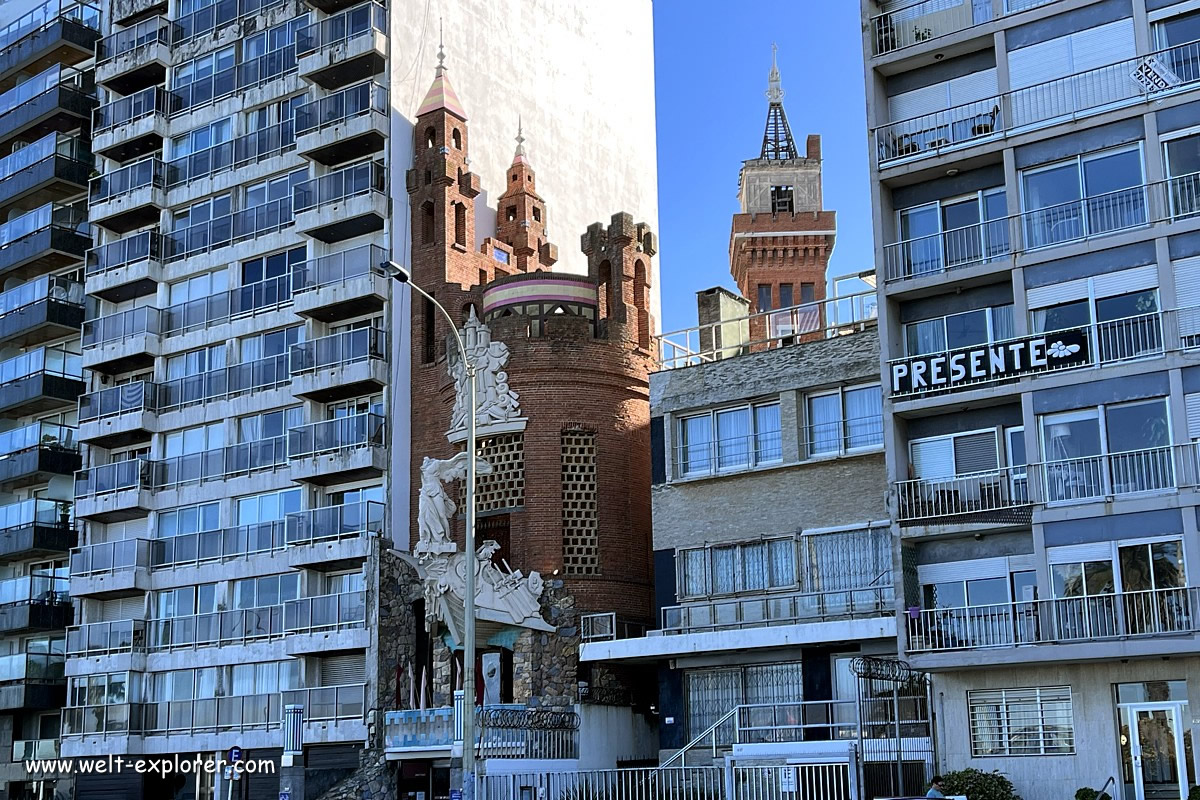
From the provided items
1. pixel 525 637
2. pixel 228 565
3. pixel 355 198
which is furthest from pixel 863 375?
pixel 228 565

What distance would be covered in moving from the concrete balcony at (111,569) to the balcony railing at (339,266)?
38.0 feet

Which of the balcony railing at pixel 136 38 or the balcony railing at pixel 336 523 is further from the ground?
the balcony railing at pixel 136 38

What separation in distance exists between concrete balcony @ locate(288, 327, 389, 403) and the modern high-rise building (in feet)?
0.34

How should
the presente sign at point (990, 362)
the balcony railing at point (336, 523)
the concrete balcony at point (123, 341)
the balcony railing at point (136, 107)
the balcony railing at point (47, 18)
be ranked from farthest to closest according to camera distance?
the balcony railing at point (47, 18)
the balcony railing at point (136, 107)
the concrete balcony at point (123, 341)
the balcony railing at point (336, 523)
the presente sign at point (990, 362)

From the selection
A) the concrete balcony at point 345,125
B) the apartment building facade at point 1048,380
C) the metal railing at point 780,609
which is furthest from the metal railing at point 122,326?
the apartment building facade at point 1048,380

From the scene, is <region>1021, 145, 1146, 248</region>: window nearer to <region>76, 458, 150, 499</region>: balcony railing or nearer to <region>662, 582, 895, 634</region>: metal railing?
<region>662, 582, 895, 634</region>: metal railing

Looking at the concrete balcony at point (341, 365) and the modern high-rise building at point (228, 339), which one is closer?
the modern high-rise building at point (228, 339)

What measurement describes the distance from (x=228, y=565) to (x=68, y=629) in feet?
29.0

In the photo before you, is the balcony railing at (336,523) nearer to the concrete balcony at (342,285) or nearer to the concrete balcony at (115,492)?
the concrete balcony at (342,285)

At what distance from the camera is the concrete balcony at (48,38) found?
206ft

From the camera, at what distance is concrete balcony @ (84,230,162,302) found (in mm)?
57719

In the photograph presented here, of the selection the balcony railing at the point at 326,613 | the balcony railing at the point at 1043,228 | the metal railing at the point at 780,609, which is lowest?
the metal railing at the point at 780,609

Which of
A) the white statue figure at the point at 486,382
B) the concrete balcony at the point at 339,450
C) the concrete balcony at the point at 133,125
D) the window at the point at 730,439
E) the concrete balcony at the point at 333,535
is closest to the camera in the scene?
the window at the point at 730,439

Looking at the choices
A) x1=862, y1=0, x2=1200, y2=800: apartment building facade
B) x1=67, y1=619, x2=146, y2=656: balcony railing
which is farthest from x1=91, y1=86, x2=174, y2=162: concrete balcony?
x1=862, y1=0, x2=1200, y2=800: apartment building facade
